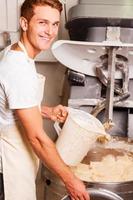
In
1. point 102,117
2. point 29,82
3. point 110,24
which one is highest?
point 110,24

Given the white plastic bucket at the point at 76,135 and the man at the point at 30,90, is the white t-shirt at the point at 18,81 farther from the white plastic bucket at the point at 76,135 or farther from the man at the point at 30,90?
the white plastic bucket at the point at 76,135

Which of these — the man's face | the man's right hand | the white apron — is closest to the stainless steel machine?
the white apron

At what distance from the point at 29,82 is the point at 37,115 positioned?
0.10 m

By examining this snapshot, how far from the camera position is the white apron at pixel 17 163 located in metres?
1.24

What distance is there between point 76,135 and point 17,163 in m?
0.22

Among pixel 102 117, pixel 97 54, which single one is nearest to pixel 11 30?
pixel 97 54

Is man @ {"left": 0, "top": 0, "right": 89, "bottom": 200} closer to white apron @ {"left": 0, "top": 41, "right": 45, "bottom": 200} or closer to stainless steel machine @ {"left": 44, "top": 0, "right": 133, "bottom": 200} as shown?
white apron @ {"left": 0, "top": 41, "right": 45, "bottom": 200}

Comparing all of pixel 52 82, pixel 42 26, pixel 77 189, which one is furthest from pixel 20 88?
pixel 52 82

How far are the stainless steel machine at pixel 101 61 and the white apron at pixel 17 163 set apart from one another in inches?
6.4

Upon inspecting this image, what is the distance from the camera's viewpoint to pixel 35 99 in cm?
111

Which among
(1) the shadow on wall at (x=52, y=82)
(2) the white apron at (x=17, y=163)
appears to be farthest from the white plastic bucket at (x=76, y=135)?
(1) the shadow on wall at (x=52, y=82)

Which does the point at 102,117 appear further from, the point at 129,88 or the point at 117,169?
the point at 117,169

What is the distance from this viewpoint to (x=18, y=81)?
1082 millimetres

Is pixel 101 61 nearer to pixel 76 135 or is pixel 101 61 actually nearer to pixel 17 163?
pixel 76 135
